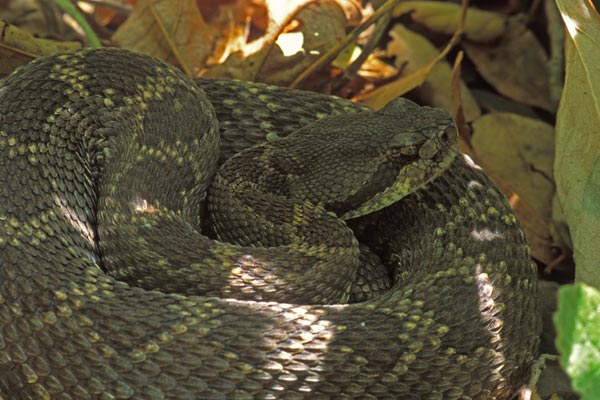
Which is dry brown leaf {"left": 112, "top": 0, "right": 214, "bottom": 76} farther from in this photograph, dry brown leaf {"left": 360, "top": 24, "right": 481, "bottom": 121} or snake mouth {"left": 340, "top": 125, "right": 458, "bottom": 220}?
snake mouth {"left": 340, "top": 125, "right": 458, "bottom": 220}

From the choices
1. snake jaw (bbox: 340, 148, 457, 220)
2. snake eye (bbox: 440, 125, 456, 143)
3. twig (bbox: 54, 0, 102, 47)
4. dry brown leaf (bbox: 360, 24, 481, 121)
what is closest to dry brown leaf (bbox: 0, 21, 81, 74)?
twig (bbox: 54, 0, 102, 47)

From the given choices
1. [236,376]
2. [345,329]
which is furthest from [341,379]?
[236,376]

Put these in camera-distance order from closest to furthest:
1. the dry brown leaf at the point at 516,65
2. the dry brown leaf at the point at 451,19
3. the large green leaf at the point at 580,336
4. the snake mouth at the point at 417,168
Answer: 1. the large green leaf at the point at 580,336
2. the snake mouth at the point at 417,168
3. the dry brown leaf at the point at 516,65
4. the dry brown leaf at the point at 451,19

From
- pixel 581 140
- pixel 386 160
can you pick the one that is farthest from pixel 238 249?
pixel 581 140

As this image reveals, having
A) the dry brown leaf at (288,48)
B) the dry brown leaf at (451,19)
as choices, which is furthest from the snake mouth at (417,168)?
the dry brown leaf at (451,19)

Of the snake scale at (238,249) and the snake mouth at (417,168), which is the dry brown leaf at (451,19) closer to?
the snake scale at (238,249)
